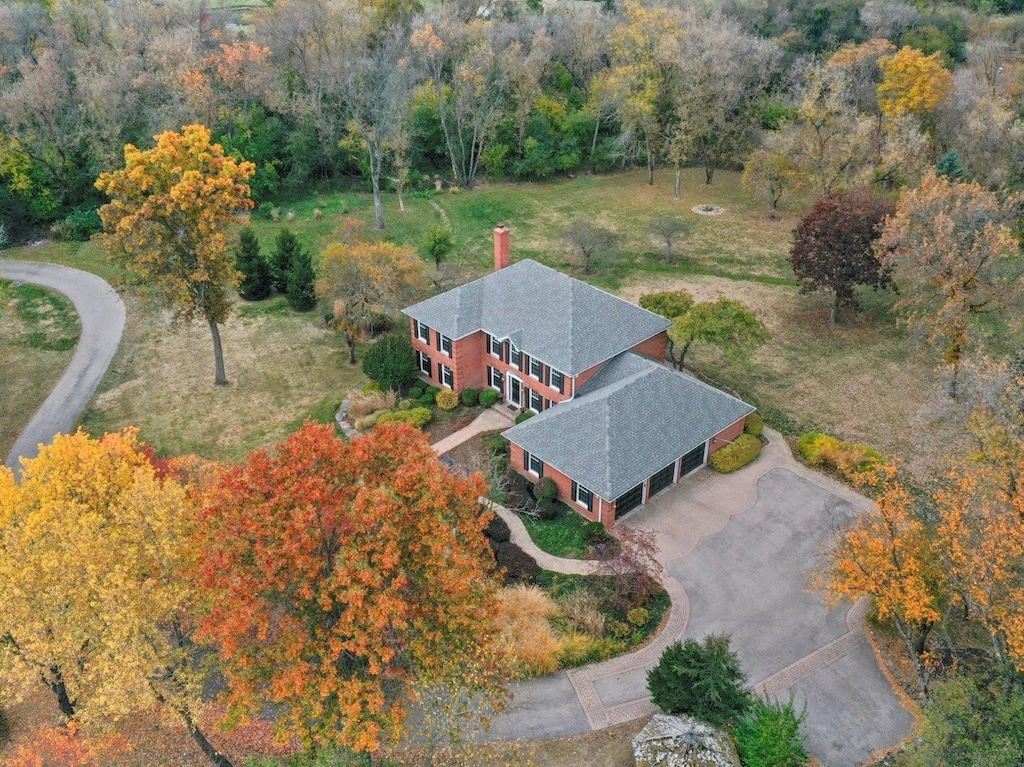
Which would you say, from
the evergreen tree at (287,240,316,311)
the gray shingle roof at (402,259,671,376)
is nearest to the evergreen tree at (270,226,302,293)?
the evergreen tree at (287,240,316,311)

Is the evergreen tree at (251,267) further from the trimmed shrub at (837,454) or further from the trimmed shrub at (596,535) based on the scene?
the trimmed shrub at (837,454)

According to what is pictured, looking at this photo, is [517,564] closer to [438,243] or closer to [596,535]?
[596,535]

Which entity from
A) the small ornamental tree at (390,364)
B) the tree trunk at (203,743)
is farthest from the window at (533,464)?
the tree trunk at (203,743)

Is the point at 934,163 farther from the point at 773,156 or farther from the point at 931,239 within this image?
the point at 931,239

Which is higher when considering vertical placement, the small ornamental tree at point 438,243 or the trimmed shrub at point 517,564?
the small ornamental tree at point 438,243

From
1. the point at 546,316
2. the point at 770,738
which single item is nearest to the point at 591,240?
the point at 546,316

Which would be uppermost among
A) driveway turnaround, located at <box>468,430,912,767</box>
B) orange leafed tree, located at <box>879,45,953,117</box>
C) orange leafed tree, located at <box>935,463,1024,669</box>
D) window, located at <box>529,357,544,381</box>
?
orange leafed tree, located at <box>879,45,953,117</box>

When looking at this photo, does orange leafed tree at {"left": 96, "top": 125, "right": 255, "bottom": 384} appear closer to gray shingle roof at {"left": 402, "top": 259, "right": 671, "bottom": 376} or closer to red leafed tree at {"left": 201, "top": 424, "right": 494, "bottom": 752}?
gray shingle roof at {"left": 402, "top": 259, "right": 671, "bottom": 376}

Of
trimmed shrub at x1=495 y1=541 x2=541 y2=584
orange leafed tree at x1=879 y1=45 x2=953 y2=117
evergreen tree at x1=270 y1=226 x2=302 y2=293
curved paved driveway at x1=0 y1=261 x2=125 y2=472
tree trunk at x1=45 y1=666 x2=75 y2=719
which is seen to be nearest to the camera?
tree trunk at x1=45 y1=666 x2=75 y2=719
